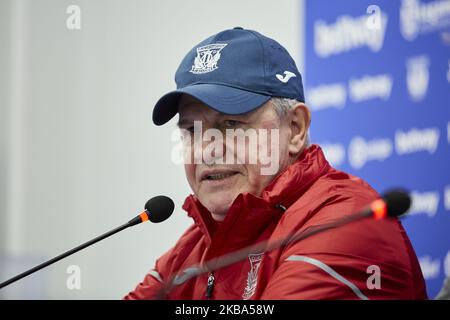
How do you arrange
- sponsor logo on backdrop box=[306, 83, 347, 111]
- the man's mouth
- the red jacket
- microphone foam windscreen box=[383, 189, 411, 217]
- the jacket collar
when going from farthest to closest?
sponsor logo on backdrop box=[306, 83, 347, 111] → the man's mouth → the jacket collar → the red jacket → microphone foam windscreen box=[383, 189, 411, 217]

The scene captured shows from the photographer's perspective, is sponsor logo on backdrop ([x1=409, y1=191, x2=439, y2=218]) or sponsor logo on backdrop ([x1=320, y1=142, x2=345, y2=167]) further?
sponsor logo on backdrop ([x1=320, y1=142, x2=345, y2=167])

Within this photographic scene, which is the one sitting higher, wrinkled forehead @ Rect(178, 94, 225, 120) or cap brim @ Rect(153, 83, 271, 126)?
cap brim @ Rect(153, 83, 271, 126)

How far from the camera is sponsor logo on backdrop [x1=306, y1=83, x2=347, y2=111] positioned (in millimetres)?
2055

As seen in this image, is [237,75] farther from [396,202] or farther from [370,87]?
[370,87]

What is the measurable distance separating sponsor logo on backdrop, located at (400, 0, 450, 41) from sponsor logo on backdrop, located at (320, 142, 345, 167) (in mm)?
349

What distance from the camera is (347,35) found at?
204 cm

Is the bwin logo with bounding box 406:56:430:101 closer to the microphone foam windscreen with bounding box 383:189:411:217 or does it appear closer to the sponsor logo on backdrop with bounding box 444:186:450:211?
the sponsor logo on backdrop with bounding box 444:186:450:211

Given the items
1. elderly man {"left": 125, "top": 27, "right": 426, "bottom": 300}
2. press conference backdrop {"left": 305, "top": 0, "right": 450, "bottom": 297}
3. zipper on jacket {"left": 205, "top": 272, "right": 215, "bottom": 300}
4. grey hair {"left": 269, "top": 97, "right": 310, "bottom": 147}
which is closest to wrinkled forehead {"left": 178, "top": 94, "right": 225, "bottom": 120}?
elderly man {"left": 125, "top": 27, "right": 426, "bottom": 300}

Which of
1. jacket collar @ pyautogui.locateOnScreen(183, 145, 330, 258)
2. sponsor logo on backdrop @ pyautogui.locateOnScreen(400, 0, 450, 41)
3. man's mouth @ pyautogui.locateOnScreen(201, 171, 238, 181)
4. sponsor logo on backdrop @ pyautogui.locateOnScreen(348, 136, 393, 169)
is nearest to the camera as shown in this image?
jacket collar @ pyautogui.locateOnScreen(183, 145, 330, 258)

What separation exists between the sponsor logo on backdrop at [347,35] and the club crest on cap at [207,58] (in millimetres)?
691

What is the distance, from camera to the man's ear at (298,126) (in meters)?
1.42

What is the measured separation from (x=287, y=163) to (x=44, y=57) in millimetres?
1551

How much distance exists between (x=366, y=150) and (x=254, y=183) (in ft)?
2.27
